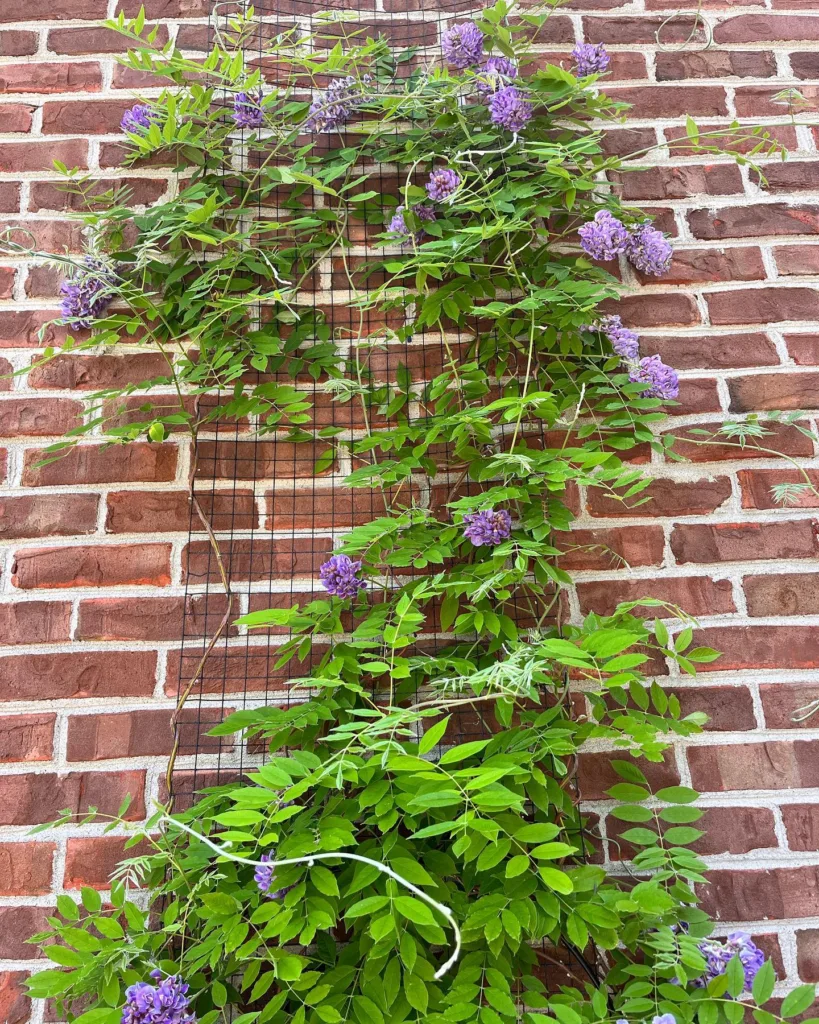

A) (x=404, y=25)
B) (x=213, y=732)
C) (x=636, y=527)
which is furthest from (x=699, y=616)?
(x=404, y=25)

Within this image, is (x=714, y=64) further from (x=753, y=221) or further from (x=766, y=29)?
(x=753, y=221)

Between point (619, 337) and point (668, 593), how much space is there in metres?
0.38

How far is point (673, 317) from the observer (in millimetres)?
1181

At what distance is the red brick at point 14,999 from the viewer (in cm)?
96

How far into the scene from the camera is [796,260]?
1.21 m

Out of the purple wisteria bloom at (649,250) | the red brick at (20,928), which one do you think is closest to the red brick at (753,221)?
the purple wisteria bloom at (649,250)

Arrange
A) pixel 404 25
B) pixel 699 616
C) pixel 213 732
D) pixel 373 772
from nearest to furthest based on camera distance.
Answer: pixel 373 772
pixel 213 732
pixel 699 616
pixel 404 25

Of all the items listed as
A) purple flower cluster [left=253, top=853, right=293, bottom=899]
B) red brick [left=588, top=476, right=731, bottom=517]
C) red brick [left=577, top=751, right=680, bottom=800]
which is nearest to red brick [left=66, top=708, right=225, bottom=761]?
purple flower cluster [left=253, top=853, right=293, bottom=899]

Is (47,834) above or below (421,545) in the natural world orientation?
below

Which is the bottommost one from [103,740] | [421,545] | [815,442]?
[103,740]

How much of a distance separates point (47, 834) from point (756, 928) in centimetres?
93

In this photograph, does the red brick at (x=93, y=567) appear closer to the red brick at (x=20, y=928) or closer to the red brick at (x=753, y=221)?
the red brick at (x=20, y=928)

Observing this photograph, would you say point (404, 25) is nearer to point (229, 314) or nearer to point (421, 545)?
point (229, 314)

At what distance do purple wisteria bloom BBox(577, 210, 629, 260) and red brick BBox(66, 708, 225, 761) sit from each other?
85 cm
